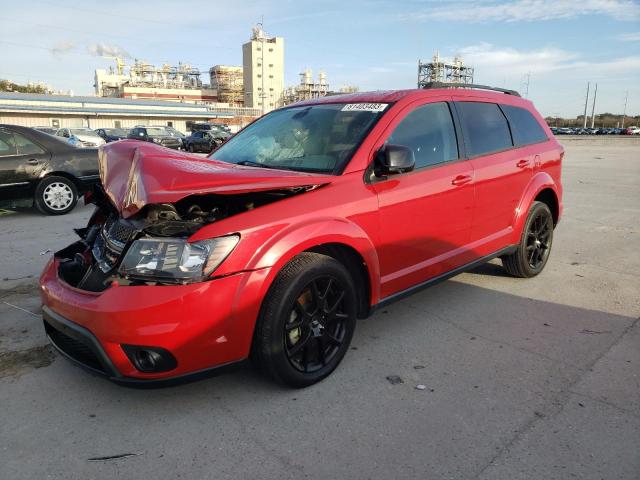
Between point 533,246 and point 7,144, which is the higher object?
point 7,144

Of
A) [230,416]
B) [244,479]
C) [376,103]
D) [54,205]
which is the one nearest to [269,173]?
[376,103]

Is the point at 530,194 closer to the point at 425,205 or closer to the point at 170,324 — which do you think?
the point at 425,205

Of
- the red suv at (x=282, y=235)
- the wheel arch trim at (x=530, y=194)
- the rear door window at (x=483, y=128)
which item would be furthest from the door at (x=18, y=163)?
the wheel arch trim at (x=530, y=194)

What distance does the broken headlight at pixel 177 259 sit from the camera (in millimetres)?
2438

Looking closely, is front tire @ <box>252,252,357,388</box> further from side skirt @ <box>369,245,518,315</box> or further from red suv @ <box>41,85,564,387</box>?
side skirt @ <box>369,245,518,315</box>

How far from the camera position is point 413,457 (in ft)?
Result: 7.61

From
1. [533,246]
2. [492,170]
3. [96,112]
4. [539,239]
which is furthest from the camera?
[96,112]

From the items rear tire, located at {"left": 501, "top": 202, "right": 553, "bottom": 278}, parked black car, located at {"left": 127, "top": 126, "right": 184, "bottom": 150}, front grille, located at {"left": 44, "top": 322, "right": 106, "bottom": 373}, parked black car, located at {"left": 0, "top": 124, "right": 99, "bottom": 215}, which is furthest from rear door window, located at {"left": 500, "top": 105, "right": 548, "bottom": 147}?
parked black car, located at {"left": 127, "top": 126, "right": 184, "bottom": 150}

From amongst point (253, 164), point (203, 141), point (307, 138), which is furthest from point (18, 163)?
point (203, 141)

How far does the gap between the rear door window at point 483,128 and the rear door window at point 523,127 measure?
0.13 m

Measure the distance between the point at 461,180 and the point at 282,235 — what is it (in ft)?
5.82

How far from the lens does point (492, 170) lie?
4129 millimetres

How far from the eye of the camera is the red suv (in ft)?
8.04

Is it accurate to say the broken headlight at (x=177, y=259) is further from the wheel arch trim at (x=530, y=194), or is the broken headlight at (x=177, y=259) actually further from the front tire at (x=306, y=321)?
the wheel arch trim at (x=530, y=194)
